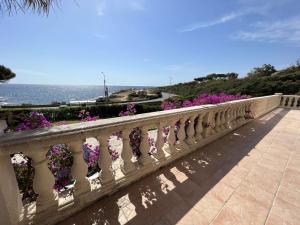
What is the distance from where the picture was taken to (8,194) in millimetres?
1180

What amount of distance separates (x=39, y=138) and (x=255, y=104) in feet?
21.8

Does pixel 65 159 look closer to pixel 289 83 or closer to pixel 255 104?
pixel 255 104

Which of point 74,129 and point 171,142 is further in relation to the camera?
point 171,142

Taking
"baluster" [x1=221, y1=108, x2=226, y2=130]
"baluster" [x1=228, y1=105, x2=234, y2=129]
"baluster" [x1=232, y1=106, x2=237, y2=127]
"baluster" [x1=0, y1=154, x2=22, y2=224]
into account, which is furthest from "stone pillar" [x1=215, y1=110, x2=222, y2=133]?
"baluster" [x1=0, y1=154, x2=22, y2=224]

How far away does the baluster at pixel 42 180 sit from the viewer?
1285 millimetres

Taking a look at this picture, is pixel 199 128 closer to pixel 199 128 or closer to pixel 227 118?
pixel 199 128

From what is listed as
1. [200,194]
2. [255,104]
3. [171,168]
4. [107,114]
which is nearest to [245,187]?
[200,194]

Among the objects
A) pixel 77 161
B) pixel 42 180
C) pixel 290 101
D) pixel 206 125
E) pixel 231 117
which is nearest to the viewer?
pixel 42 180

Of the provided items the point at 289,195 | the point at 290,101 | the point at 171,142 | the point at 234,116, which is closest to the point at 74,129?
the point at 171,142

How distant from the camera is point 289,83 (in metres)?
16.5

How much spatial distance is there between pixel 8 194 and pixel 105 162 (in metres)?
0.82

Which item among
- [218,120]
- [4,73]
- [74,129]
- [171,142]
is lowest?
[171,142]

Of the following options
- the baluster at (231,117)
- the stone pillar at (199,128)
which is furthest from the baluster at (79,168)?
the baluster at (231,117)

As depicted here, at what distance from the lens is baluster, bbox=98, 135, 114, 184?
5.49 feet
